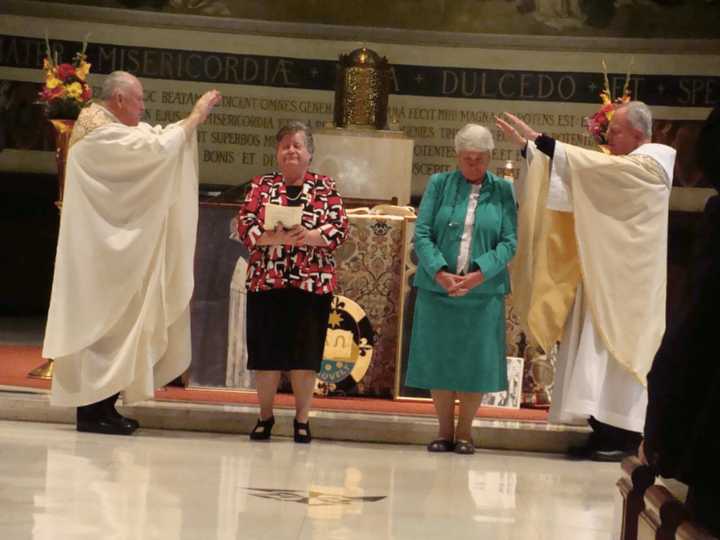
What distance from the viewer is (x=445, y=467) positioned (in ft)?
22.5

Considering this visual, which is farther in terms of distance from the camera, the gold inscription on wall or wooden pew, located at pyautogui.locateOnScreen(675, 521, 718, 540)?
the gold inscription on wall

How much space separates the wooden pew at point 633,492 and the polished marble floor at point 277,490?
6.01ft

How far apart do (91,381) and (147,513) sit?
213cm

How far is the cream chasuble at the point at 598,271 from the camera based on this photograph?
290 inches

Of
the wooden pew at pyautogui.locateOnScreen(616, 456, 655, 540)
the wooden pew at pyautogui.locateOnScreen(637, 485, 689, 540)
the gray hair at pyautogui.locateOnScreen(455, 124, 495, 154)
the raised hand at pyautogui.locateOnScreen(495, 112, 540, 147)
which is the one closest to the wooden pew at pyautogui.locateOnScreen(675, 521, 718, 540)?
the wooden pew at pyautogui.locateOnScreen(637, 485, 689, 540)

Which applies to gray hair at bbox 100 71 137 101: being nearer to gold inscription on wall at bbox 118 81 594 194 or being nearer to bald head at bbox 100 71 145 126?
bald head at bbox 100 71 145 126

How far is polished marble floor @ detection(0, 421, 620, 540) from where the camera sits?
5.18 meters

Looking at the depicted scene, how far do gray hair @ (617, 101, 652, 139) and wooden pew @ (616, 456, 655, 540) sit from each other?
13.8 feet

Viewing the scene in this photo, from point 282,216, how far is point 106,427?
146cm

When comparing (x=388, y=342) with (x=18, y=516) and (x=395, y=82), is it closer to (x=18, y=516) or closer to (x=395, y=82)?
(x=18, y=516)

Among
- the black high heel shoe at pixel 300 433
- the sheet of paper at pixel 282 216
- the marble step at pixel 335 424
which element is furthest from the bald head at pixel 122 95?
the black high heel shoe at pixel 300 433

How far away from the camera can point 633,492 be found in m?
3.31

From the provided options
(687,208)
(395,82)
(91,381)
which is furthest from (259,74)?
(91,381)

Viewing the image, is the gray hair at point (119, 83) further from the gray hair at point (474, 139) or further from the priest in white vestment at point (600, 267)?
the priest in white vestment at point (600, 267)
